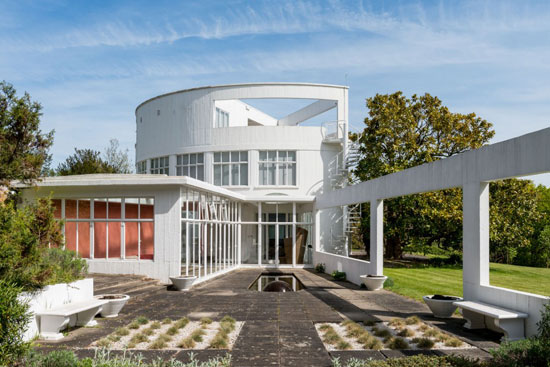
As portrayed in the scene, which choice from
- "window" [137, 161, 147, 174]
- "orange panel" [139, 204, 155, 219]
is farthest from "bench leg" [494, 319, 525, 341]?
"window" [137, 161, 147, 174]

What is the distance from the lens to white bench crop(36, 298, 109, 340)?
8.49 m

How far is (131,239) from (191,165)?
38.7 ft

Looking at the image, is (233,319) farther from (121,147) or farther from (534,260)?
(121,147)

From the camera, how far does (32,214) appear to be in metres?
8.72

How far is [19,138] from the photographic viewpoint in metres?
15.5

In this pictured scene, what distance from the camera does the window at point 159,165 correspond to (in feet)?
97.3

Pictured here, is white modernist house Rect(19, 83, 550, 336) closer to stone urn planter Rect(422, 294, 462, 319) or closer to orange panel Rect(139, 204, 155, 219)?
orange panel Rect(139, 204, 155, 219)

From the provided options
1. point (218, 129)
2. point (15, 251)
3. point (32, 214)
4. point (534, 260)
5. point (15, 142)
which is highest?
point (218, 129)

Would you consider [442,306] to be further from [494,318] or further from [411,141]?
[411,141]

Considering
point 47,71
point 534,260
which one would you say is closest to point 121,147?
point 47,71

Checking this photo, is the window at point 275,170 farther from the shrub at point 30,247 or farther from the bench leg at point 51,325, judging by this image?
the bench leg at point 51,325

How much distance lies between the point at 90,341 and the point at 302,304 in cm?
559

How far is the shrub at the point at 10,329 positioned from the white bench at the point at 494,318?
7090 mm

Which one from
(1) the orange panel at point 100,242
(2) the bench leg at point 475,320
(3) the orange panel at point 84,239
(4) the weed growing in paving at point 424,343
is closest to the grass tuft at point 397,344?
(4) the weed growing in paving at point 424,343
